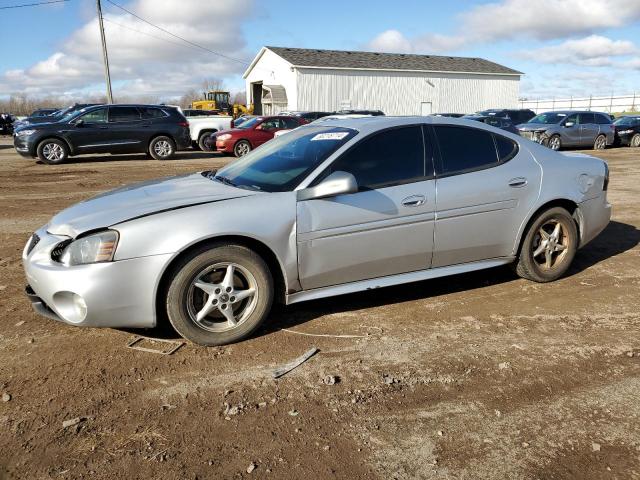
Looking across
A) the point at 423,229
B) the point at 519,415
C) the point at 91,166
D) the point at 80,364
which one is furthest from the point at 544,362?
the point at 91,166

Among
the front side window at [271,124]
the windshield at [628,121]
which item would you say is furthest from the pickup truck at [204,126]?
the windshield at [628,121]

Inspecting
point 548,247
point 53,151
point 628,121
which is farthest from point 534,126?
point 548,247

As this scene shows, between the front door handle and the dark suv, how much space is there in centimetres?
1424

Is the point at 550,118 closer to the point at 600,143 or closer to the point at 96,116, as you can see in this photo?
the point at 600,143

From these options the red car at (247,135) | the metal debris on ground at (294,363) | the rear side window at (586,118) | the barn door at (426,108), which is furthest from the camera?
the barn door at (426,108)

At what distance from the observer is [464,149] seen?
4488 millimetres

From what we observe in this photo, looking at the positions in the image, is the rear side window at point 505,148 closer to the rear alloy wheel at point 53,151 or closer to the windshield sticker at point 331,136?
the windshield sticker at point 331,136

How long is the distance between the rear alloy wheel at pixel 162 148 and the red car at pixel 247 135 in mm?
1559

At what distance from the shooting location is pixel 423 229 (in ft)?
13.6

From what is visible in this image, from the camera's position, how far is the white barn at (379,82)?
3797 centimetres

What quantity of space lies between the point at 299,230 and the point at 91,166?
1332cm

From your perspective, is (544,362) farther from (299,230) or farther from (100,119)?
(100,119)

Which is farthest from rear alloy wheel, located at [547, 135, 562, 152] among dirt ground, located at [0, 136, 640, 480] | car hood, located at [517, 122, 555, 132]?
dirt ground, located at [0, 136, 640, 480]

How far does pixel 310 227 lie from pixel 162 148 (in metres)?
14.7
